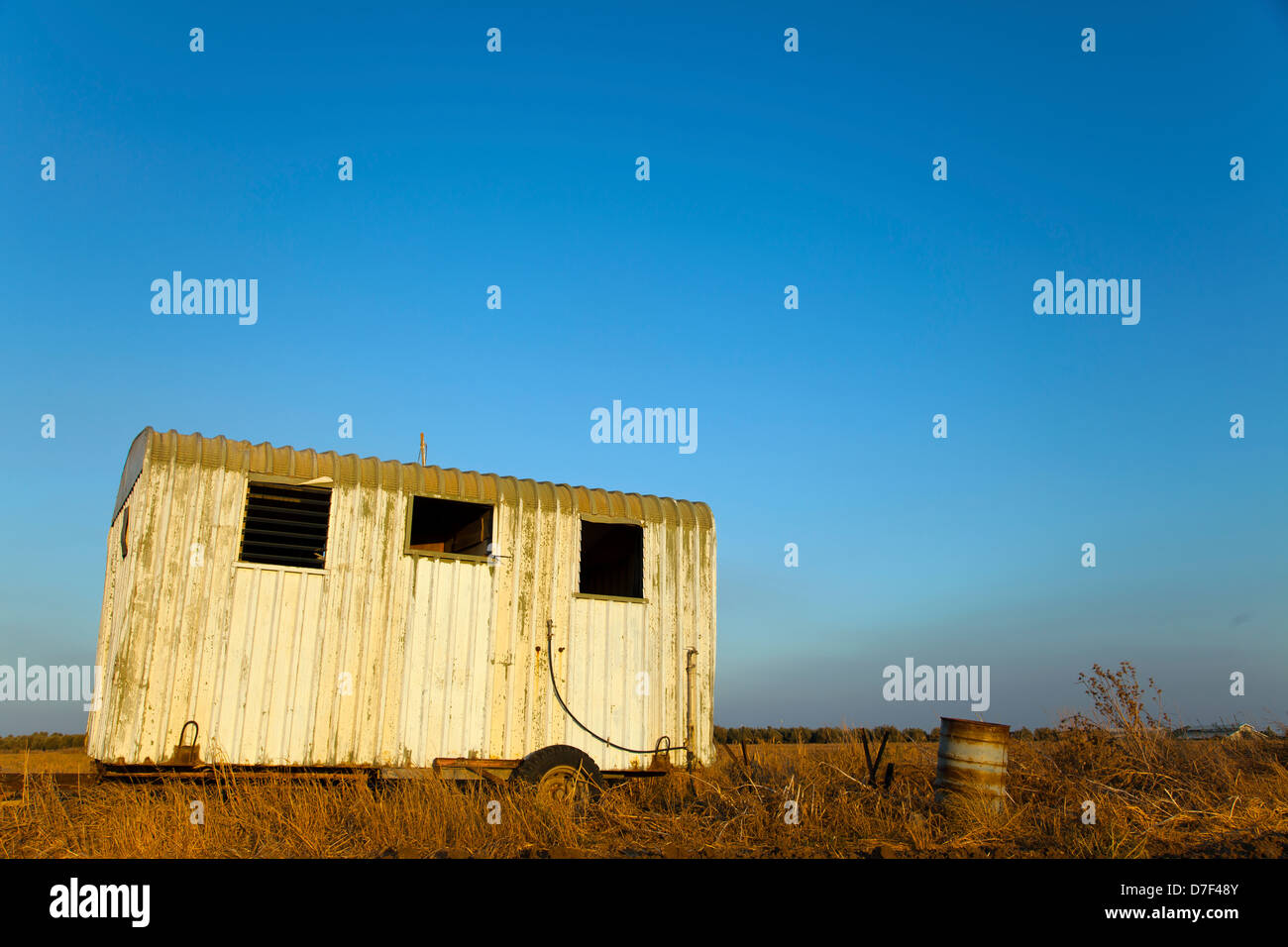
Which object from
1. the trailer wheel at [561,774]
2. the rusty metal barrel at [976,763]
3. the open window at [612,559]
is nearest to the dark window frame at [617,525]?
the open window at [612,559]

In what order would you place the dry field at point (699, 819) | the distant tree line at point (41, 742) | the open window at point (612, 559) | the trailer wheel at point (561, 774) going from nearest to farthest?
1. the dry field at point (699, 819)
2. the trailer wheel at point (561, 774)
3. the open window at point (612, 559)
4. the distant tree line at point (41, 742)

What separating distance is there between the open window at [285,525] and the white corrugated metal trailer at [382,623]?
0.07 feet

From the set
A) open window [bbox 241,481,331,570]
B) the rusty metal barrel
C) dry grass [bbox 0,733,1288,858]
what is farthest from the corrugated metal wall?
the rusty metal barrel

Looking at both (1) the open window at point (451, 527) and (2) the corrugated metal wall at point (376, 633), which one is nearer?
(2) the corrugated metal wall at point (376, 633)

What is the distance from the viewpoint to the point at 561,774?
10.4 m

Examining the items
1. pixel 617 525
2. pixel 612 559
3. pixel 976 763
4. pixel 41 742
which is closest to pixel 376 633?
pixel 617 525

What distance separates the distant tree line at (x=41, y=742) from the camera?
27297 millimetres

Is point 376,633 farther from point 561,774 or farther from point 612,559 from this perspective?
point 612,559

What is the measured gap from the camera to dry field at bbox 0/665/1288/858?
7.66 meters

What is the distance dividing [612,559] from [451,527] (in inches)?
90.6

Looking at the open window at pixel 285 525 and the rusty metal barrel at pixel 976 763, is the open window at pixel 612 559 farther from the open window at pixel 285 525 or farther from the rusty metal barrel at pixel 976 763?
the rusty metal barrel at pixel 976 763
